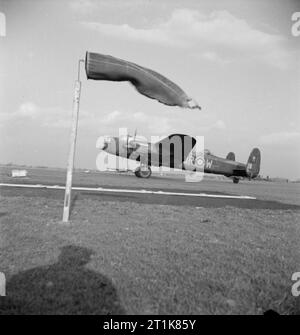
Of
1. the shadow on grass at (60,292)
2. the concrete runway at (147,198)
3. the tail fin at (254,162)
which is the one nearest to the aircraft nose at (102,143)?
the concrete runway at (147,198)

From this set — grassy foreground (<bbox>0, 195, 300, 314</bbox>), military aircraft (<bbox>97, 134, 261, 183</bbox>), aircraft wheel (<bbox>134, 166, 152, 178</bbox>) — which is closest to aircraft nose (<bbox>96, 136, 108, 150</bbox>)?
military aircraft (<bbox>97, 134, 261, 183</bbox>)

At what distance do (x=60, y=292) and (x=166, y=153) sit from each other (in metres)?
24.7

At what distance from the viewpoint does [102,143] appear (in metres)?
26.2

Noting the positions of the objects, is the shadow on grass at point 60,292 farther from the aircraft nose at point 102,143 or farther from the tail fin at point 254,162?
the tail fin at point 254,162

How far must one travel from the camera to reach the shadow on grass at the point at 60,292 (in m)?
3.15

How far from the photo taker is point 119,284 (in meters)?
3.79

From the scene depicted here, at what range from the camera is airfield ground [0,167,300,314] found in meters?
3.37

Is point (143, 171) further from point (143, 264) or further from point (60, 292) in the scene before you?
point (60, 292)

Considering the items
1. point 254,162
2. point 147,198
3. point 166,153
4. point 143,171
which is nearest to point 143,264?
point 147,198

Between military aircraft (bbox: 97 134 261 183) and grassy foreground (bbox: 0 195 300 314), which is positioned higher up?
military aircraft (bbox: 97 134 261 183)

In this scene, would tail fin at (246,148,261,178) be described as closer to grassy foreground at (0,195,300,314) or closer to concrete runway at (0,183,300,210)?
concrete runway at (0,183,300,210)

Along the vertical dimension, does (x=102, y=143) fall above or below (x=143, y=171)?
above

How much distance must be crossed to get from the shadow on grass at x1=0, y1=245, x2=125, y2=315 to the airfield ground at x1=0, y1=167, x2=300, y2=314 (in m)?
0.01
